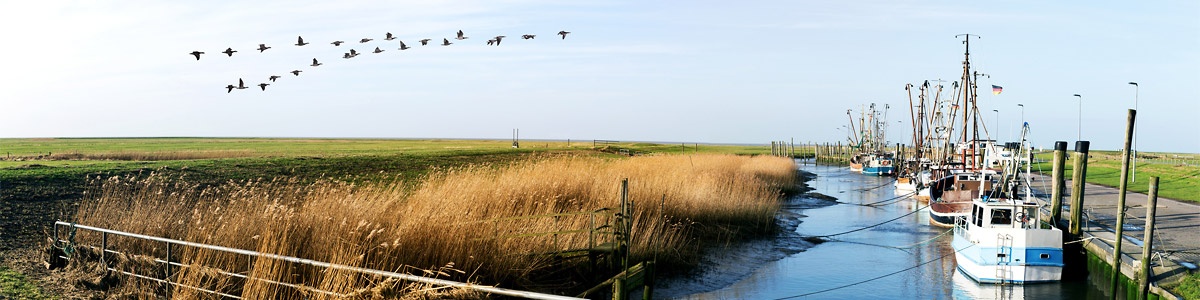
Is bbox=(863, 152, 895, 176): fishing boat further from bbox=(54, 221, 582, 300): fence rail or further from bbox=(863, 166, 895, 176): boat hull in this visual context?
bbox=(54, 221, 582, 300): fence rail

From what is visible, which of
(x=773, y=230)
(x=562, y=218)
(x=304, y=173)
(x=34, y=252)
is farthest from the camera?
(x=304, y=173)

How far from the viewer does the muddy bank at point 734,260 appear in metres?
17.0

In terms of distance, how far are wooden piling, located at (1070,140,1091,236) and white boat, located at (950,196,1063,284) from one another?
7.24 feet

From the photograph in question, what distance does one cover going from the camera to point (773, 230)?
26.8 m

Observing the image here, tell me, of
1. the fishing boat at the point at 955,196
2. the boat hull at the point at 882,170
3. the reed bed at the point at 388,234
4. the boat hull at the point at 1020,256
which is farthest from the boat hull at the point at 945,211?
the boat hull at the point at 882,170

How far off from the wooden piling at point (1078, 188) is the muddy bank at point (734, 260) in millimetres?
7059

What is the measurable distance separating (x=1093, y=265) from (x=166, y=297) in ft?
63.6

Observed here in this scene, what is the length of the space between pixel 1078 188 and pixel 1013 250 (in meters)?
4.30

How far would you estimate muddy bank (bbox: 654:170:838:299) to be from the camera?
17.0 meters

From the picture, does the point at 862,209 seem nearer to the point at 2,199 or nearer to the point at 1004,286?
the point at 1004,286

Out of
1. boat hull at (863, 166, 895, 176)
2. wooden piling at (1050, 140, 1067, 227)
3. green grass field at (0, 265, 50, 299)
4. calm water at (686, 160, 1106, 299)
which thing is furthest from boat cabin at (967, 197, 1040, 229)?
boat hull at (863, 166, 895, 176)

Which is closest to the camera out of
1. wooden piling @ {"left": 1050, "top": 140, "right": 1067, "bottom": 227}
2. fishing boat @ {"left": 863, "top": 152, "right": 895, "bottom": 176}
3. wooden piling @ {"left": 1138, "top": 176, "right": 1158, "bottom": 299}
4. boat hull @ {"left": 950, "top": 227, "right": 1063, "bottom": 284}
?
wooden piling @ {"left": 1138, "top": 176, "right": 1158, "bottom": 299}

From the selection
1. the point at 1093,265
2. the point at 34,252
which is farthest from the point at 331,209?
the point at 1093,265

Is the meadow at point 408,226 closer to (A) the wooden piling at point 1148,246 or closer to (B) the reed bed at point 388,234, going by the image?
(B) the reed bed at point 388,234
